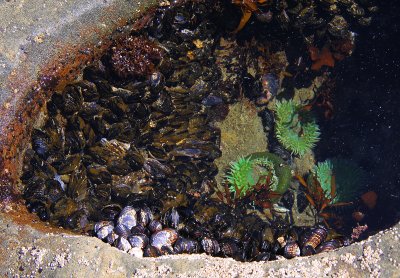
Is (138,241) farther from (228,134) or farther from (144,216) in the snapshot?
(228,134)

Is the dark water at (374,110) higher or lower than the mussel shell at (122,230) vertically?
lower

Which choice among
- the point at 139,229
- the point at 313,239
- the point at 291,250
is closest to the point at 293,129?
the point at 313,239

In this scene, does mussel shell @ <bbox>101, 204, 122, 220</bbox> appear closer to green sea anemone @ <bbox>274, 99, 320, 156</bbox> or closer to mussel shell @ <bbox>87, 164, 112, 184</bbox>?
mussel shell @ <bbox>87, 164, 112, 184</bbox>

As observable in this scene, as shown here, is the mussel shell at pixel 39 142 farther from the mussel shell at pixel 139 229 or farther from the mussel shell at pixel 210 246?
the mussel shell at pixel 210 246

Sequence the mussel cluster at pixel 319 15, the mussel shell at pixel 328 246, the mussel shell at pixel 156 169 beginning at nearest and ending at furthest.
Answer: the mussel shell at pixel 328 246, the mussel shell at pixel 156 169, the mussel cluster at pixel 319 15

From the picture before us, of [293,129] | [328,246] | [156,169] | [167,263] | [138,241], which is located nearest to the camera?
[167,263]

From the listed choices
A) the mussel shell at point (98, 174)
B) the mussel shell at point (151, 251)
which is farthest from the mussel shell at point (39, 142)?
the mussel shell at point (151, 251)
